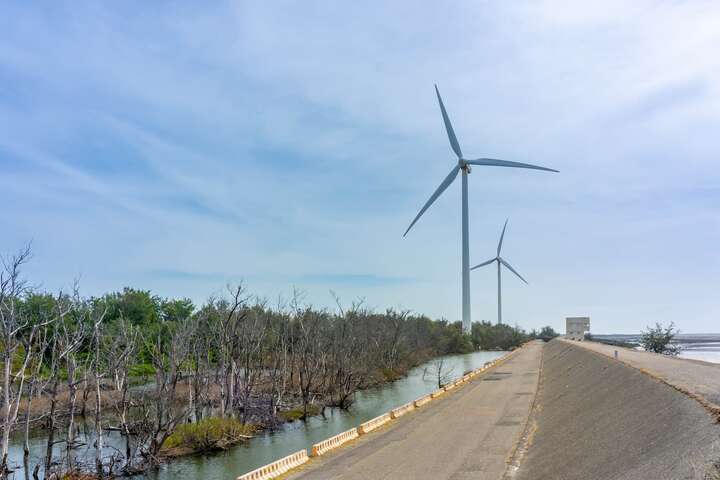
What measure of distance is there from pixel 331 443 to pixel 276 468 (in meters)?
5.37

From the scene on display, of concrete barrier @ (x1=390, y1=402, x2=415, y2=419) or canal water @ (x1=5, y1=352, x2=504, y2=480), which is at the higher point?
concrete barrier @ (x1=390, y1=402, x2=415, y2=419)

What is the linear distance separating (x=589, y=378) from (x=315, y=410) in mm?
19969

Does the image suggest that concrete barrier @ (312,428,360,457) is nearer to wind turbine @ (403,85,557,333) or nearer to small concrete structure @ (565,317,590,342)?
wind turbine @ (403,85,557,333)

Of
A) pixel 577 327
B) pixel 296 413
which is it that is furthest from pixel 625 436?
pixel 577 327

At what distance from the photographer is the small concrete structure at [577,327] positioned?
146m

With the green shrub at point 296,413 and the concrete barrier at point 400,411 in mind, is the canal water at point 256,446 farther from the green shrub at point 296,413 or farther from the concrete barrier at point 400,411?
the concrete barrier at point 400,411

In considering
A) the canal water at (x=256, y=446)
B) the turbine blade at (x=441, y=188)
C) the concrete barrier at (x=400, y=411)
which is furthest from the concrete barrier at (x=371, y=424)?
the turbine blade at (x=441, y=188)

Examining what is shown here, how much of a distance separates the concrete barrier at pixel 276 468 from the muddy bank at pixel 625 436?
25.9 ft

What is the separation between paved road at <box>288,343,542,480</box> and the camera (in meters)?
21.8

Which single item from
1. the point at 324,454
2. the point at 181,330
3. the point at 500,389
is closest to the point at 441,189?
the point at 500,389

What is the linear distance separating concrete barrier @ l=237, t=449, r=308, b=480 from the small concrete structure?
133 meters

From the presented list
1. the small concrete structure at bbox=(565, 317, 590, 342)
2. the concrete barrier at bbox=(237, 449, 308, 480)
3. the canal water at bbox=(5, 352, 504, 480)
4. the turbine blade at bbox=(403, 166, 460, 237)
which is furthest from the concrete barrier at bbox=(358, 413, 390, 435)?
the small concrete structure at bbox=(565, 317, 590, 342)

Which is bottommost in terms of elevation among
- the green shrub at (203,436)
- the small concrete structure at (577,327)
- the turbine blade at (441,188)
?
the green shrub at (203,436)

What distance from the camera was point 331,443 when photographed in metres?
27.0
